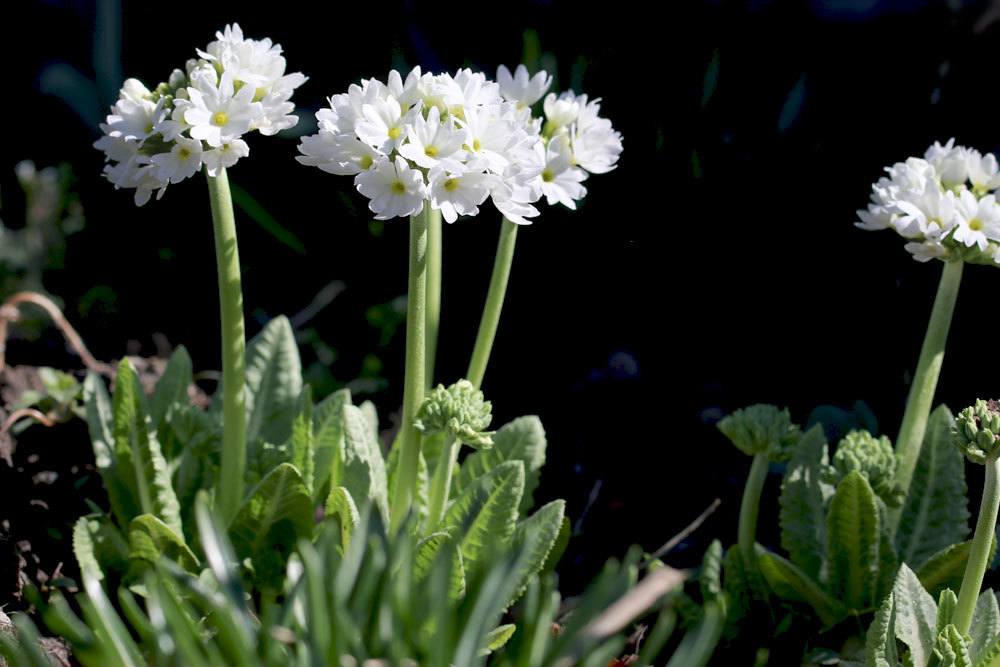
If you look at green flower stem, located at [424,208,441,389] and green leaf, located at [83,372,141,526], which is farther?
green leaf, located at [83,372,141,526]

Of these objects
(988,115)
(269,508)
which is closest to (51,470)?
(269,508)

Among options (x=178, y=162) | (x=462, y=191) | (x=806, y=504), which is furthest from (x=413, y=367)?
(x=806, y=504)

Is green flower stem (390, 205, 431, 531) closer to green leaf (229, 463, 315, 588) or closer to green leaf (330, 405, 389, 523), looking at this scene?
green leaf (330, 405, 389, 523)

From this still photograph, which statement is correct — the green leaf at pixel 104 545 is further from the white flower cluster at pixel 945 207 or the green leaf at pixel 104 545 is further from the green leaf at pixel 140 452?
the white flower cluster at pixel 945 207

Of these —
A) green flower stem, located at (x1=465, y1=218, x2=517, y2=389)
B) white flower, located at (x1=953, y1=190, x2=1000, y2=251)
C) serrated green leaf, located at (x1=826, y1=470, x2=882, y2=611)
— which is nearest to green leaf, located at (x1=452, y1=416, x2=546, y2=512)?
green flower stem, located at (x1=465, y1=218, x2=517, y2=389)

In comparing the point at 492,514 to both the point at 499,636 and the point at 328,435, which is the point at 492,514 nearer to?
the point at 499,636

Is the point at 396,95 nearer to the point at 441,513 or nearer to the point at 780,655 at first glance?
the point at 441,513
